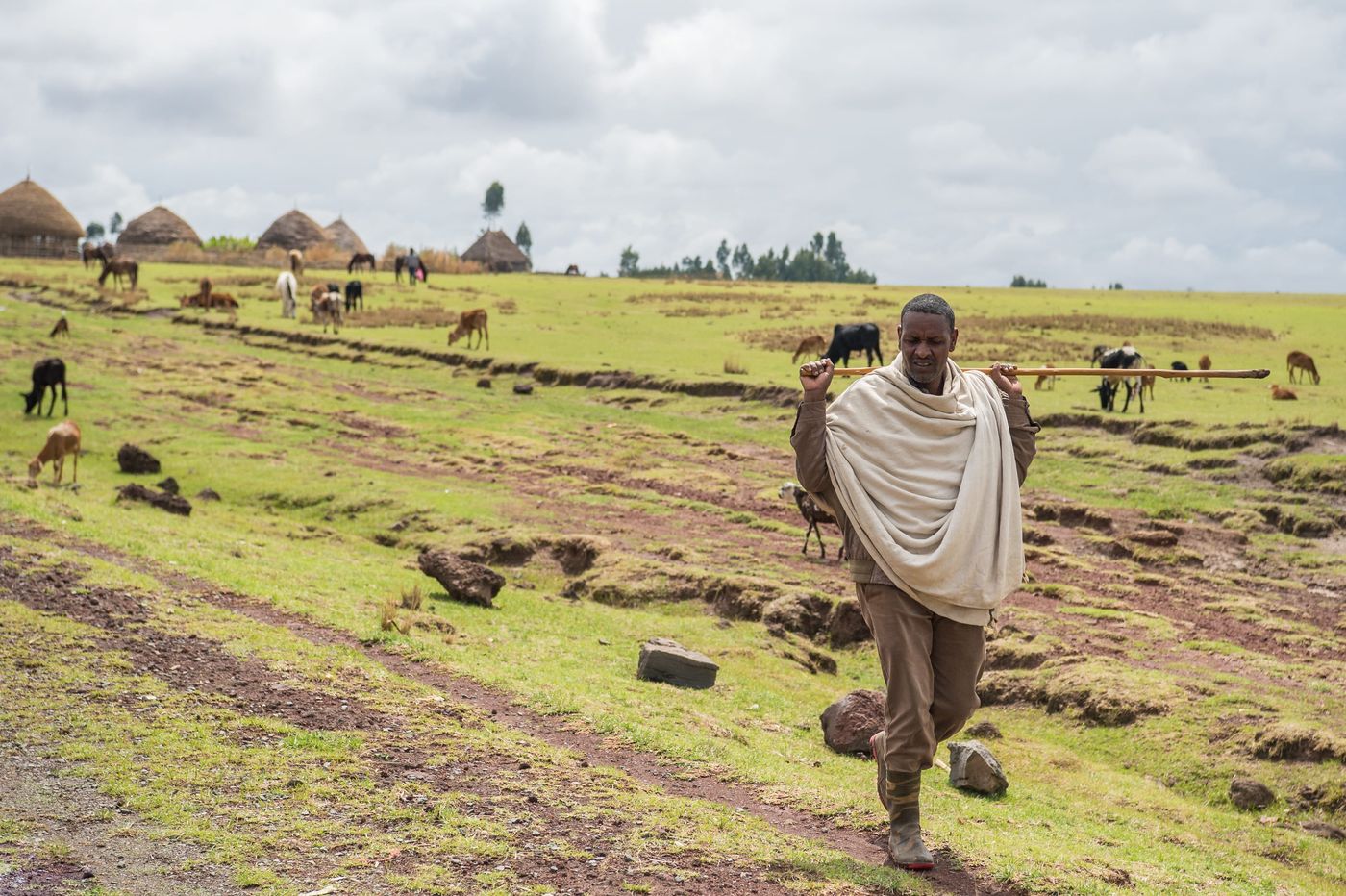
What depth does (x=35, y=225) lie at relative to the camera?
7988 centimetres

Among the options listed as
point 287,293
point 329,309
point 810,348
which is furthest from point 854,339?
point 287,293

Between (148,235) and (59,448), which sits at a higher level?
(148,235)

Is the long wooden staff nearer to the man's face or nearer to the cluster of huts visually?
the man's face

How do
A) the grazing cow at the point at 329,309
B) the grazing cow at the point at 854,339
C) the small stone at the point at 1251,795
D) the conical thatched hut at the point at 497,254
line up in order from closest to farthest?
the small stone at the point at 1251,795 < the grazing cow at the point at 854,339 < the grazing cow at the point at 329,309 < the conical thatched hut at the point at 497,254

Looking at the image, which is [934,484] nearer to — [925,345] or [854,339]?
[925,345]

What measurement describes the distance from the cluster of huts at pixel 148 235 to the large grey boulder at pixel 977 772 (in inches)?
3105

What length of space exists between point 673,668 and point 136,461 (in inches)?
602

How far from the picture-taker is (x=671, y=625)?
14.1m

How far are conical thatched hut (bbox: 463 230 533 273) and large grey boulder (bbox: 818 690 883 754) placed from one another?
276 feet

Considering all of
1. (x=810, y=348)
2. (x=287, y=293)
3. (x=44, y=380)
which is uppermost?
(x=287, y=293)

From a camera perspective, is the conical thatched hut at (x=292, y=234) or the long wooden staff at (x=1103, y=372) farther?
the conical thatched hut at (x=292, y=234)

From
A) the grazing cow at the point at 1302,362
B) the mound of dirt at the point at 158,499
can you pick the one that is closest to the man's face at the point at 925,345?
the mound of dirt at the point at 158,499

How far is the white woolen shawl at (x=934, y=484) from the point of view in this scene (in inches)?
235

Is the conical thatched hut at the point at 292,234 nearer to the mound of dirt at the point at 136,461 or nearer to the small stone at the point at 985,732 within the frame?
the mound of dirt at the point at 136,461
